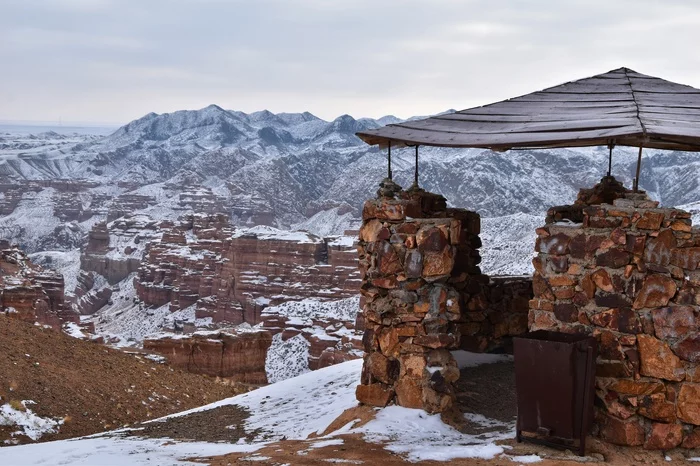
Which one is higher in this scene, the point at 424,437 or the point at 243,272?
the point at 424,437

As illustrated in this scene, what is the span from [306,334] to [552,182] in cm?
6415

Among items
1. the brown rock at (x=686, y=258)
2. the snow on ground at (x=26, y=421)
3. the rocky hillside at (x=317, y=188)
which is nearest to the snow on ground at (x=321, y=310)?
the rocky hillside at (x=317, y=188)

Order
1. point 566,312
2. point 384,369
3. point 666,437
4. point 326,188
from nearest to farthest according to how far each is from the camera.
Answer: point 666,437 < point 566,312 < point 384,369 < point 326,188

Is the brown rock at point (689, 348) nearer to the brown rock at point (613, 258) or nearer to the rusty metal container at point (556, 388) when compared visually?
the rusty metal container at point (556, 388)

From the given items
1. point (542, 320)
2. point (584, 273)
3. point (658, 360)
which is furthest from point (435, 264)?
point (658, 360)

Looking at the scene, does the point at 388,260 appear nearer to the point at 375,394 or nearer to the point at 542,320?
the point at 375,394

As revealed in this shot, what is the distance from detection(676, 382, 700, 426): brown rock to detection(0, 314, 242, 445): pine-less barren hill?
11.3 metres

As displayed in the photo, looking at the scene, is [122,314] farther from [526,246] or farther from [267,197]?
[267,197]

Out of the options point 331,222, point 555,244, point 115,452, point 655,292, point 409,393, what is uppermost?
point 555,244

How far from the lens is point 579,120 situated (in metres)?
9.70

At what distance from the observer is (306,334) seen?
61094 millimetres

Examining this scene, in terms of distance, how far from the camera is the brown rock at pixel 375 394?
33.6 feet

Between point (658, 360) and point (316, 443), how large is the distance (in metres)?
3.73

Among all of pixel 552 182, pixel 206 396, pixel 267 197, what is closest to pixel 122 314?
pixel 552 182
